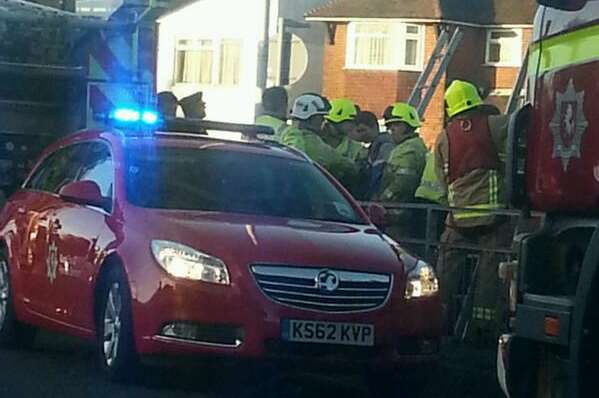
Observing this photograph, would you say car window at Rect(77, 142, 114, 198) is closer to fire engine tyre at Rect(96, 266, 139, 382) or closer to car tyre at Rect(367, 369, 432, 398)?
fire engine tyre at Rect(96, 266, 139, 382)

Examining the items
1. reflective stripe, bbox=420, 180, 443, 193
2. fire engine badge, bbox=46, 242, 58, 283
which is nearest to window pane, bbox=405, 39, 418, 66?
reflective stripe, bbox=420, 180, 443, 193

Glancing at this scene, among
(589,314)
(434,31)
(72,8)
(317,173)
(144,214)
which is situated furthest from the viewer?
(434,31)

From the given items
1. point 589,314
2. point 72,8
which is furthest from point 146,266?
point 72,8

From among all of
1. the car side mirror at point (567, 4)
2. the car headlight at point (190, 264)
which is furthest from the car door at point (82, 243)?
the car side mirror at point (567, 4)

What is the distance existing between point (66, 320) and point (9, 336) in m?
1.05

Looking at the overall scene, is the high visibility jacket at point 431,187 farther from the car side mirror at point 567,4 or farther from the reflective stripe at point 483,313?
the car side mirror at point 567,4

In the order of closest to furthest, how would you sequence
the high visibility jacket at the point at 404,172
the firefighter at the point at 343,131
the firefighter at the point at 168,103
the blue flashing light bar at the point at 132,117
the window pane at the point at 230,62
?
1. the blue flashing light bar at the point at 132,117
2. the high visibility jacket at the point at 404,172
3. the firefighter at the point at 343,131
4. the firefighter at the point at 168,103
5. the window pane at the point at 230,62

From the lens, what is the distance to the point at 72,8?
17.5 metres

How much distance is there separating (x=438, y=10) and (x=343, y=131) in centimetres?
3369

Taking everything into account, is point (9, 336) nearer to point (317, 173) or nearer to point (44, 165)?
point (44, 165)

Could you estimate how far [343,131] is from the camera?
1648 cm

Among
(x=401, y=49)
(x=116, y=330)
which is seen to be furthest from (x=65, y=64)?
(x=401, y=49)

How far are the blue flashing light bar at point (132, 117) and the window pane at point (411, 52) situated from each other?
38.2 meters

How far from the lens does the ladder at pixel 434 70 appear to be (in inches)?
1610
